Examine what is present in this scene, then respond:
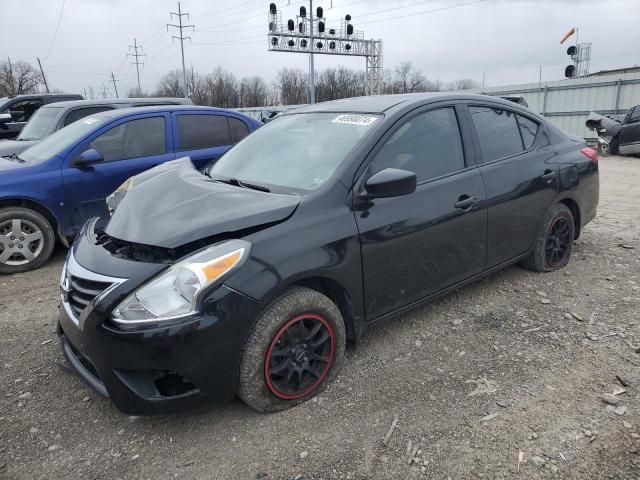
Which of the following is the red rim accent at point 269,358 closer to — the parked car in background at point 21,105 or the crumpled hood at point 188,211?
the crumpled hood at point 188,211

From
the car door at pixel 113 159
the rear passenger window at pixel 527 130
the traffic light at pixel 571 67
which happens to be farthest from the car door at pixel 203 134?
the traffic light at pixel 571 67

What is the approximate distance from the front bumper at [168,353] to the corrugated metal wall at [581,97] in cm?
1586

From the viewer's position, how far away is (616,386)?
286cm

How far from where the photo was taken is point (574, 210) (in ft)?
15.1

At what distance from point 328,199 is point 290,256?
0.45 metres

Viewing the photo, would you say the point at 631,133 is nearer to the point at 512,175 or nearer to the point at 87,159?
the point at 512,175

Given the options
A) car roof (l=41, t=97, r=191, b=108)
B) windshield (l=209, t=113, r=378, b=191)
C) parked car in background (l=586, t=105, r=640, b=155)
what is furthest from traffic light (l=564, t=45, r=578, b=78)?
windshield (l=209, t=113, r=378, b=191)

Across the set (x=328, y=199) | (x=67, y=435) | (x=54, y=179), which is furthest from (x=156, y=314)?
(x=54, y=179)

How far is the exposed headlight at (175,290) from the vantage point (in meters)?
2.28

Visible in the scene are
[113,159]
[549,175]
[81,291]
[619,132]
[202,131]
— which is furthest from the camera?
[619,132]

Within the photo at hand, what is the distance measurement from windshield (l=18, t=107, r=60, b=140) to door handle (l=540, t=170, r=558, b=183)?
7066 mm

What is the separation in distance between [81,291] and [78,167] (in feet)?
10.7

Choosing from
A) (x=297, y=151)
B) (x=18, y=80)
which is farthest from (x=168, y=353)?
(x=18, y=80)

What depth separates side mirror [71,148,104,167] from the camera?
5.16 meters
